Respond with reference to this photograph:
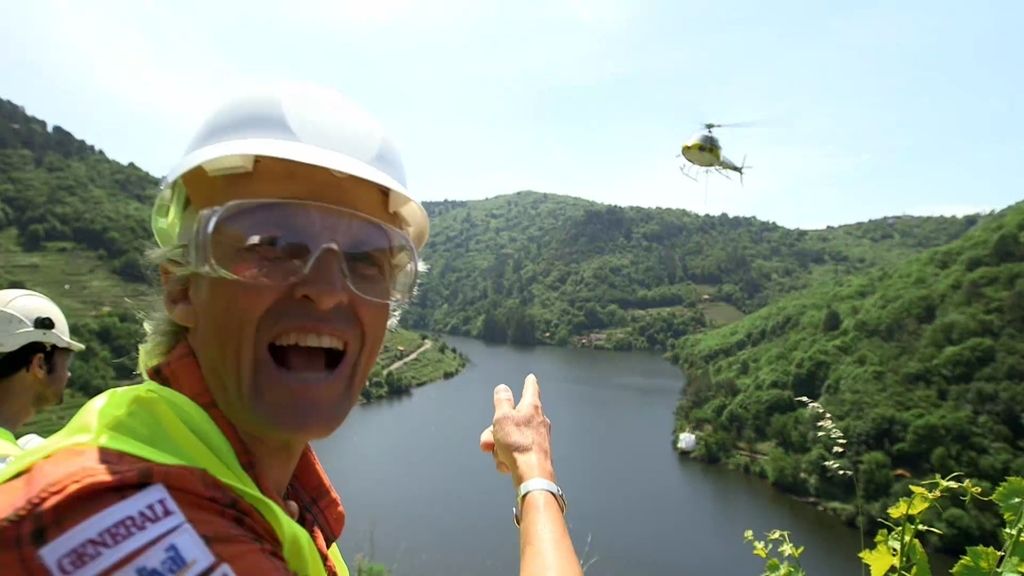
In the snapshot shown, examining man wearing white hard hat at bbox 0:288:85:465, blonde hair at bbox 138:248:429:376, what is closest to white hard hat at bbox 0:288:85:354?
man wearing white hard hat at bbox 0:288:85:465

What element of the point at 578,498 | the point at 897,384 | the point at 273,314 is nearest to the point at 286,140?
the point at 273,314

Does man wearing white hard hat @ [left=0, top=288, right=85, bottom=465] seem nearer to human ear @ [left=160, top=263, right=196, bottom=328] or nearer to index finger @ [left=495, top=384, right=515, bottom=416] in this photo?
human ear @ [left=160, top=263, right=196, bottom=328]

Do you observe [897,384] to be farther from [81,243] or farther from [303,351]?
[81,243]

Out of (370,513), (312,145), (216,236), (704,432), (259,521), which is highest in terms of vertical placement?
(312,145)

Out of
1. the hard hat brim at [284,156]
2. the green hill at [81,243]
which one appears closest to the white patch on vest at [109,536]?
the hard hat brim at [284,156]

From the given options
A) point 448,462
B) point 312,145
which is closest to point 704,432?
point 448,462

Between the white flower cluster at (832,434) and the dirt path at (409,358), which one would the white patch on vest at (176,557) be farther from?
the dirt path at (409,358)

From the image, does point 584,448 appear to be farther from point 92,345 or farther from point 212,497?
point 212,497
